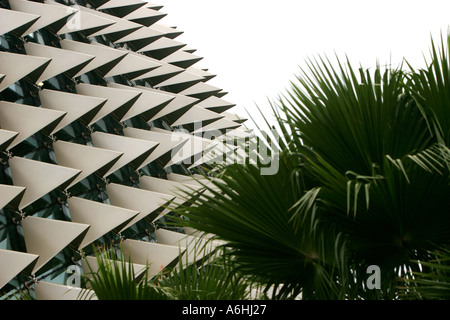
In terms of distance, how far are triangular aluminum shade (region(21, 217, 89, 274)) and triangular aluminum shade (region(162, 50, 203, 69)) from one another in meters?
16.1

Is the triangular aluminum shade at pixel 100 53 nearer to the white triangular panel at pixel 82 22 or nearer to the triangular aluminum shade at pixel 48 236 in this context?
the white triangular panel at pixel 82 22

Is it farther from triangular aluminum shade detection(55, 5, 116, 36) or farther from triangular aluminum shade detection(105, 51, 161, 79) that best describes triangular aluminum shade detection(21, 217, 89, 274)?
triangular aluminum shade detection(55, 5, 116, 36)

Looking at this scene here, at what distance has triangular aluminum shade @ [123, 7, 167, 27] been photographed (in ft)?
102

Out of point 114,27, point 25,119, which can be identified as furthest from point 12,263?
point 114,27

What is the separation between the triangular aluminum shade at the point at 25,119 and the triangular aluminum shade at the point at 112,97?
3.59m

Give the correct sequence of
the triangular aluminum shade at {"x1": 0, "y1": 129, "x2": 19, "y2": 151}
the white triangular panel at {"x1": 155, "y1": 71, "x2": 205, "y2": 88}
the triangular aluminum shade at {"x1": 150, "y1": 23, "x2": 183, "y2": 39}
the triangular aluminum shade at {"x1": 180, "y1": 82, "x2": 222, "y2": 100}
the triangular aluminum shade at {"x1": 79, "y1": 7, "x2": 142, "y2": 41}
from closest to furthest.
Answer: the triangular aluminum shade at {"x1": 0, "y1": 129, "x2": 19, "y2": 151} → the triangular aluminum shade at {"x1": 79, "y1": 7, "x2": 142, "y2": 41} → the white triangular panel at {"x1": 155, "y1": 71, "x2": 205, "y2": 88} → the triangular aluminum shade at {"x1": 180, "y1": 82, "x2": 222, "y2": 100} → the triangular aluminum shade at {"x1": 150, "y1": 23, "x2": 183, "y2": 39}

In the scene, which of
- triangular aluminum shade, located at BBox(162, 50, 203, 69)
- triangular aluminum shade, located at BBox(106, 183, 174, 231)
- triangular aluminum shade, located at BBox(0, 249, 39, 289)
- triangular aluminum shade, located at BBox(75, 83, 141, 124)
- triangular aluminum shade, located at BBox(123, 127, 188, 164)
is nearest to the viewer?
triangular aluminum shade, located at BBox(0, 249, 39, 289)

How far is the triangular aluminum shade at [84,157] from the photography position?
1844 centimetres

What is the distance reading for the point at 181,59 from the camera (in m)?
31.1

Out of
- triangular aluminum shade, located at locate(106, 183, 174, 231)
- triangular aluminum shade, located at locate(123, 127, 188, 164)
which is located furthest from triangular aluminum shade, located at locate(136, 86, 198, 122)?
triangular aluminum shade, located at locate(106, 183, 174, 231)

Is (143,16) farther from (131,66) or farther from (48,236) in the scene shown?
(48,236)

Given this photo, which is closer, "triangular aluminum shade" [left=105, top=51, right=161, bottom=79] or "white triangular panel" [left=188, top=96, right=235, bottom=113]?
"triangular aluminum shade" [left=105, top=51, right=161, bottom=79]

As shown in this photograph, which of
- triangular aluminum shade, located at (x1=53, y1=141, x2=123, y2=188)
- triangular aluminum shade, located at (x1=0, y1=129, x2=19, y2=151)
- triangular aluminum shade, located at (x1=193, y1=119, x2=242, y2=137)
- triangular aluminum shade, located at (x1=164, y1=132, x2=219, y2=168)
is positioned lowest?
triangular aluminum shade, located at (x1=0, y1=129, x2=19, y2=151)
